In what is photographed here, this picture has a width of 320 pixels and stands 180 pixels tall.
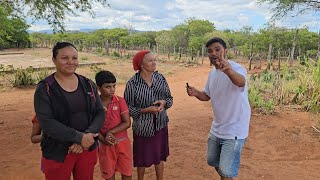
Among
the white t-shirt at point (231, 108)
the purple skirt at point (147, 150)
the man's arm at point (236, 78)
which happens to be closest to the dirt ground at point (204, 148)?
the purple skirt at point (147, 150)

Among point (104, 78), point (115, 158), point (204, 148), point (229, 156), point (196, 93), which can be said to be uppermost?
point (104, 78)

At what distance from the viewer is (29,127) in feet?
22.5

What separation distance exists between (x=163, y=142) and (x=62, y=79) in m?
1.44

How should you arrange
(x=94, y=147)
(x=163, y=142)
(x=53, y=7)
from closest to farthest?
1. (x=94, y=147)
2. (x=163, y=142)
3. (x=53, y=7)

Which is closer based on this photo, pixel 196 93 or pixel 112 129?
pixel 112 129

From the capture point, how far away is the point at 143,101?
3.26 metres

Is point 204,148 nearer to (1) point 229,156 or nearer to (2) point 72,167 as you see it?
(1) point 229,156

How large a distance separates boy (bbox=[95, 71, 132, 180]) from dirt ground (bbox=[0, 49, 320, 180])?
3.96ft

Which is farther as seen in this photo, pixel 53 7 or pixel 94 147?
pixel 53 7

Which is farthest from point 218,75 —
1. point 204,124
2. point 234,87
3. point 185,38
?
point 185,38

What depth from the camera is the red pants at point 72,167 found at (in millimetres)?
2479

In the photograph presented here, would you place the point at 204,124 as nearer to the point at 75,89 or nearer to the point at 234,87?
the point at 234,87

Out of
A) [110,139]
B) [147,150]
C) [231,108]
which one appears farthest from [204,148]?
[110,139]

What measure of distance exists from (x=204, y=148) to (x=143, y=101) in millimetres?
2563
